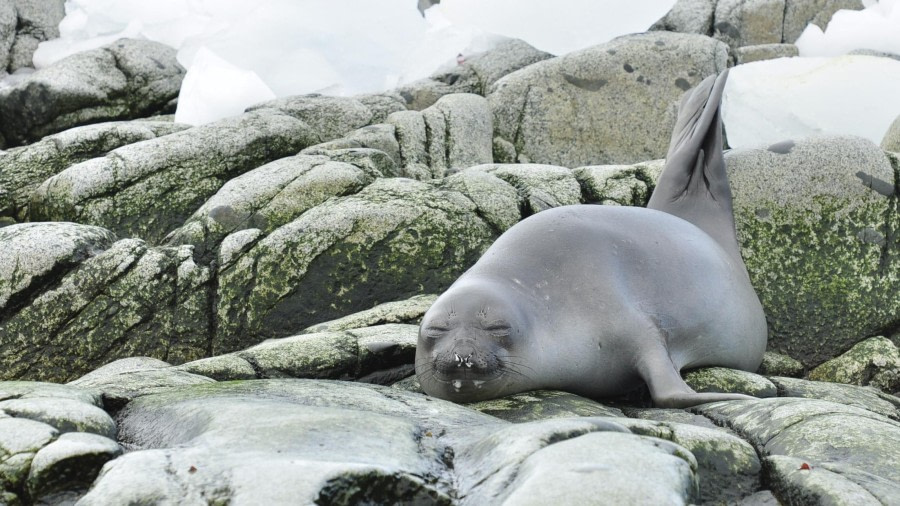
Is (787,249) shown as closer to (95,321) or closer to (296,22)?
(95,321)

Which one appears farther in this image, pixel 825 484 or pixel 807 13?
pixel 807 13

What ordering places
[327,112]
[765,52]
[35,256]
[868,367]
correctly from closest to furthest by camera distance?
1. [868,367]
2. [35,256]
3. [327,112]
4. [765,52]

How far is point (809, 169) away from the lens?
6402 mm

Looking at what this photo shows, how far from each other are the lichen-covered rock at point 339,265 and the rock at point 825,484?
3442mm

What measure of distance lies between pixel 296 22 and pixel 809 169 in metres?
7.92

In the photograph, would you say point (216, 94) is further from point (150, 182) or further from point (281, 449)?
point (281, 449)

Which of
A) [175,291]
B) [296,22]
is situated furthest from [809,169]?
[296,22]

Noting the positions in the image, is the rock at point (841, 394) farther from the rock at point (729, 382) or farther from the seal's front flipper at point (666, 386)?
the seal's front flipper at point (666, 386)

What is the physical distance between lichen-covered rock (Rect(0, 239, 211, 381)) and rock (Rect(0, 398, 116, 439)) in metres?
2.87

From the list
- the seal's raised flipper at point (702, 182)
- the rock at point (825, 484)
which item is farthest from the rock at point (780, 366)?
the rock at point (825, 484)

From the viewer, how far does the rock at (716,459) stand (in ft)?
8.87

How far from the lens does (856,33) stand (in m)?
11.8

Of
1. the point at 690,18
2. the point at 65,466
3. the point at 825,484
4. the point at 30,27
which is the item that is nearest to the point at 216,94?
the point at 30,27

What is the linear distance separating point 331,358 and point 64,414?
1.75 m
